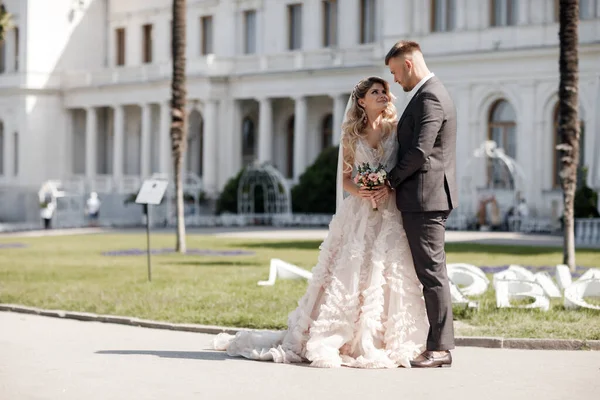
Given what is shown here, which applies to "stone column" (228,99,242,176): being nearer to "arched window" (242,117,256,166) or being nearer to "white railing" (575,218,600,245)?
"arched window" (242,117,256,166)

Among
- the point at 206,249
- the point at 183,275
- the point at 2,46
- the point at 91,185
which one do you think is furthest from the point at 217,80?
the point at 183,275

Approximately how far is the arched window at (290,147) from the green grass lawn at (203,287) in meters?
23.8

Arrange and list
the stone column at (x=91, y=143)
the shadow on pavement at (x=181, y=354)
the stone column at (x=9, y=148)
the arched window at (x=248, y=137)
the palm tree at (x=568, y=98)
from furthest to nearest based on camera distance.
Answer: the stone column at (x=9, y=148) < the stone column at (x=91, y=143) < the arched window at (x=248, y=137) < the palm tree at (x=568, y=98) < the shadow on pavement at (x=181, y=354)

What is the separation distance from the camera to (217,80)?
165 ft

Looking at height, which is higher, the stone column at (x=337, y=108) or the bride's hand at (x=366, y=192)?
the stone column at (x=337, y=108)

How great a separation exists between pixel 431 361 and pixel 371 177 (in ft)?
4.90

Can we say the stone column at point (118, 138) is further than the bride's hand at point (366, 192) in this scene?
Yes

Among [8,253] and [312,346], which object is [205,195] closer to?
[8,253]

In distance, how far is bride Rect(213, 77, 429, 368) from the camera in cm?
898

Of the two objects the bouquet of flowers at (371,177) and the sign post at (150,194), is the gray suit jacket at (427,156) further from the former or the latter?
the sign post at (150,194)

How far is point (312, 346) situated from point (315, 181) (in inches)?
1338

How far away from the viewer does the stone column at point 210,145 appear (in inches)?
1981

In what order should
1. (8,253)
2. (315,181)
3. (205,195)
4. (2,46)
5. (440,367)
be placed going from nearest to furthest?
(440,367) → (8,253) → (315,181) → (205,195) → (2,46)

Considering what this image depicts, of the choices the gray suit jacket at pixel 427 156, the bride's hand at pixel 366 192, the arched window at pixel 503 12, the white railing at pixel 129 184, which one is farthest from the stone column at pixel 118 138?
the gray suit jacket at pixel 427 156
